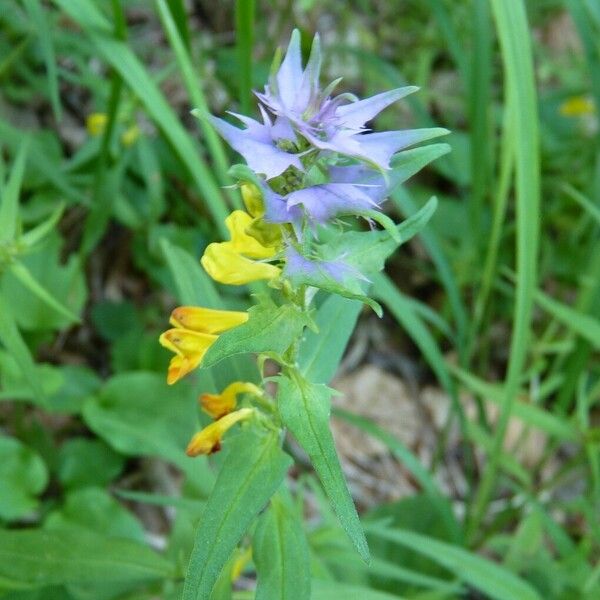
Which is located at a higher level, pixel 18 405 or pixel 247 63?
pixel 247 63

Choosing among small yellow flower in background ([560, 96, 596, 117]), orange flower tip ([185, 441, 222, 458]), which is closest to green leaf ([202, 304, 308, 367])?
orange flower tip ([185, 441, 222, 458])

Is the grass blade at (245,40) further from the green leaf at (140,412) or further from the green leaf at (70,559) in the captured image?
the green leaf at (70,559)

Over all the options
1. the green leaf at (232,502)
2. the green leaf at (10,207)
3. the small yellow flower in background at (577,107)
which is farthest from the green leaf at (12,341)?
the small yellow flower in background at (577,107)

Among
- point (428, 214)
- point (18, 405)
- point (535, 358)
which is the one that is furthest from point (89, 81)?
point (535, 358)

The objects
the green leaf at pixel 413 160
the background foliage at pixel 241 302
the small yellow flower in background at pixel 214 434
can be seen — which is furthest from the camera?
the background foliage at pixel 241 302

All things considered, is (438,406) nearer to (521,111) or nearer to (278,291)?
(521,111)

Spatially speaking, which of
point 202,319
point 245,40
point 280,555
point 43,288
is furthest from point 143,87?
point 280,555

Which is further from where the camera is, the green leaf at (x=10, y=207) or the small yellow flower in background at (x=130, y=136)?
the small yellow flower in background at (x=130, y=136)

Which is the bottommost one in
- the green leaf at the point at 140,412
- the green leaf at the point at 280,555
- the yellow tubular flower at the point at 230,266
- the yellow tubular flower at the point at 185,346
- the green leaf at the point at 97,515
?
the green leaf at the point at 97,515
